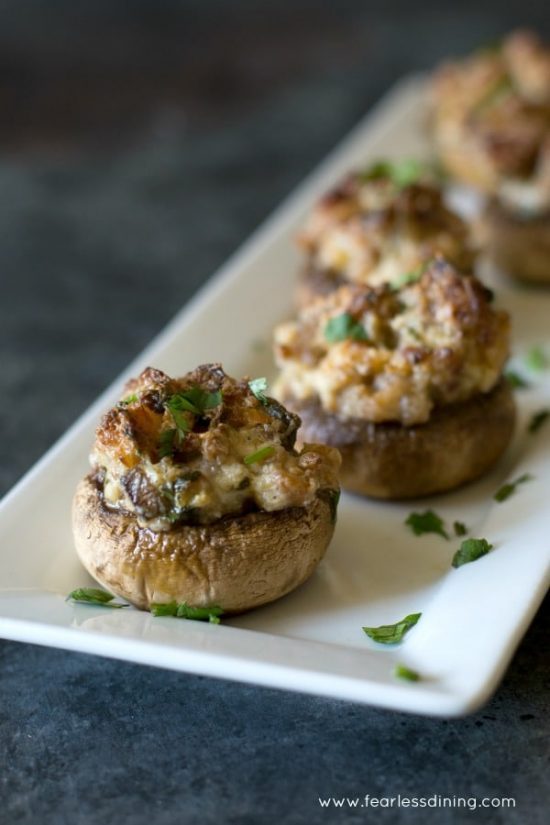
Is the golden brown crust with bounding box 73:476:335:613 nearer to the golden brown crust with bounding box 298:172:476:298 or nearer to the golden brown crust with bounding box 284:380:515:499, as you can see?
the golden brown crust with bounding box 284:380:515:499

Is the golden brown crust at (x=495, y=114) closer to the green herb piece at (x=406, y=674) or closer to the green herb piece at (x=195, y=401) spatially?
the green herb piece at (x=195, y=401)

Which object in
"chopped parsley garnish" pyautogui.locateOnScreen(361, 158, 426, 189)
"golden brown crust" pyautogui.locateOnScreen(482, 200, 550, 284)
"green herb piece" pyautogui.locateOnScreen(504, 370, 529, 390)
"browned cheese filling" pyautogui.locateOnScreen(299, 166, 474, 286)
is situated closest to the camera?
"green herb piece" pyautogui.locateOnScreen(504, 370, 529, 390)

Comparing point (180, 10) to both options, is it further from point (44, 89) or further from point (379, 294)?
point (379, 294)

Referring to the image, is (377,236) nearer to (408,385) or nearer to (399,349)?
Answer: (399,349)

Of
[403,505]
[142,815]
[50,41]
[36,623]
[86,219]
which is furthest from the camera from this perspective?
[50,41]

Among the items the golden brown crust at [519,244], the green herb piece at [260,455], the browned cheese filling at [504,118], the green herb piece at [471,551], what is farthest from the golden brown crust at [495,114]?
the green herb piece at [260,455]

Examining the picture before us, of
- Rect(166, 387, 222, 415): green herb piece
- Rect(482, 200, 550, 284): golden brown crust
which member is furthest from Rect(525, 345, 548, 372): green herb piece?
Rect(166, 387, 222, 415): green herb piece

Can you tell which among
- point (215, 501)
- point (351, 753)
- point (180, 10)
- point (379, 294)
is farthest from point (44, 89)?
point (351, 753)
